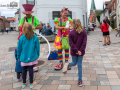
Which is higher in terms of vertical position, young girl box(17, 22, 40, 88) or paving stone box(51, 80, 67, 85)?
young girl box(17, 22, 40, 88)

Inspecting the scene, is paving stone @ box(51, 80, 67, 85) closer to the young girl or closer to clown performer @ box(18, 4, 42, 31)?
the young girl

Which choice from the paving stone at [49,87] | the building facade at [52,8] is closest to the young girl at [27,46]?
the paving stone at [49,87]

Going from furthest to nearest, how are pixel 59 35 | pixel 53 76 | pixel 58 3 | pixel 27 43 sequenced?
pixel 58 3 → pixel 59 35 → pixel 53 76 → pixel 27 43

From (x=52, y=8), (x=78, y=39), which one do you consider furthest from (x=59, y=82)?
(x=52, y=8)

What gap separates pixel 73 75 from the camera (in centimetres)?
429

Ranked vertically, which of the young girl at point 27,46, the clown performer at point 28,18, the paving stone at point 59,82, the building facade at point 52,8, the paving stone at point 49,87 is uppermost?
the building facade at point 52,8

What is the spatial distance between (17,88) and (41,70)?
135cm

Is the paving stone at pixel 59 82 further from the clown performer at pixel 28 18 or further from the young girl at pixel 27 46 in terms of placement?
the clown performer at pixel 28 18

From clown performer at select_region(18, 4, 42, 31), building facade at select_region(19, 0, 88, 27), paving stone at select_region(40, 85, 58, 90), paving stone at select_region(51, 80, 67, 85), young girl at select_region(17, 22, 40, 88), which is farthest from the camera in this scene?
building facade at select_region(19, 0, 88, 27)

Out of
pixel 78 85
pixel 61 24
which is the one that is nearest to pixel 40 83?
pixel 78 85

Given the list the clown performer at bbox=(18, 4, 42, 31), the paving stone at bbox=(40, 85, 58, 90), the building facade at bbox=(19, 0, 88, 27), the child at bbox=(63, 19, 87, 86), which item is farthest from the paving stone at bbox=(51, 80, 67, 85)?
the building facade at bbox=(19, 0, 88, 27)

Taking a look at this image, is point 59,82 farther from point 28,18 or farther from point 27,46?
point 28,18

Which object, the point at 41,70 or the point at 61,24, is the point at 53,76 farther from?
the point at 61,24

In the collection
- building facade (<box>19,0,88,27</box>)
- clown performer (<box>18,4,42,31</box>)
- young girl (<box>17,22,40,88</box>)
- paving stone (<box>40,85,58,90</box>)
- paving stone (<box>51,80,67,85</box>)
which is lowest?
paving stone (<box>40,85,58,90</box>)
